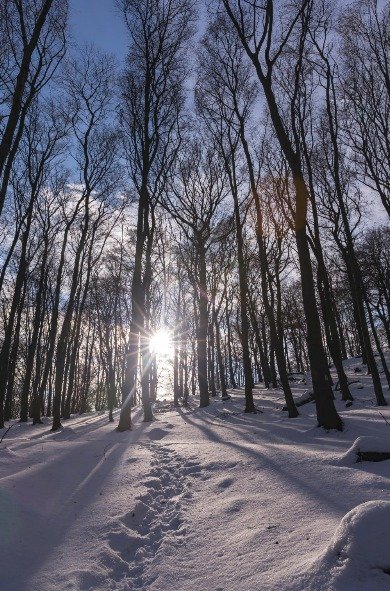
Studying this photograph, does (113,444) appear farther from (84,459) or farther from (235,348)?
(235,348)

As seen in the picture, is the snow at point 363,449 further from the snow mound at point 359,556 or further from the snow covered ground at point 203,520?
the snow mound at point 359,556

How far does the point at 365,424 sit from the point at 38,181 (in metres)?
14.6


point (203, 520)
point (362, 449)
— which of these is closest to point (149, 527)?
point (203, 520)

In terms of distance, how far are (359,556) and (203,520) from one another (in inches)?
80.6

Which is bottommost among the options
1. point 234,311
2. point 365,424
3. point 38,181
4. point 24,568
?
point 24,568

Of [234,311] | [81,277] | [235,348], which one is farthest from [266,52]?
[235,348]

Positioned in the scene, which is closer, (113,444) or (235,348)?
(113,444)

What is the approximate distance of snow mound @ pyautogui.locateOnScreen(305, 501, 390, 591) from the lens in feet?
7.61

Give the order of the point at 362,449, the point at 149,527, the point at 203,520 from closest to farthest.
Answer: the point at 203,520, the point at 149,527, the point at 362,449

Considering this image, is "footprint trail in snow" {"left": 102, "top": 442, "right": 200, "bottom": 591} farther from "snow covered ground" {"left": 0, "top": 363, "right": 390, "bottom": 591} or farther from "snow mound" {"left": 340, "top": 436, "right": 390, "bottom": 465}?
"snow mound" {"left": 340, "top": 436, "right": 390, "bottom": 465}

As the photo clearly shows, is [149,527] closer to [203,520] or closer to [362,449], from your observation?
[203,520]

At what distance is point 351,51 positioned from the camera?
43.7 ft

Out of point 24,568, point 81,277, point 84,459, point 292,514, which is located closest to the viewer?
point 24,568

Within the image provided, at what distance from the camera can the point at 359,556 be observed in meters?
2.43
